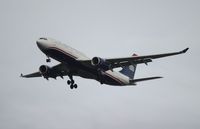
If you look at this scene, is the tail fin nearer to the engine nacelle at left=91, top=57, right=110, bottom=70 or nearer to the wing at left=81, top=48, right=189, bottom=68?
the wing at left=81, top=48, right=189, bottom=68

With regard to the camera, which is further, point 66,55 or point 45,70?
point 45,70

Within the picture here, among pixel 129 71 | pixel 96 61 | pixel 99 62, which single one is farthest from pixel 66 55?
pixel 129 71

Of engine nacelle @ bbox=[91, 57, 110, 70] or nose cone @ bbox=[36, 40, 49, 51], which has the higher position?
nose cone @ bbox=[36, 40, 49, 51]

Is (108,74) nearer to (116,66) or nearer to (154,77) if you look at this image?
(116,66)

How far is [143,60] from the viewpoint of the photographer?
5469 centimetres

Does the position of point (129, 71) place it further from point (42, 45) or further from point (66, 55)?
point (42, 45)

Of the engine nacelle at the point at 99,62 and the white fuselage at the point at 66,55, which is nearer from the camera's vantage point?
the white fuselage at the point at 66,55

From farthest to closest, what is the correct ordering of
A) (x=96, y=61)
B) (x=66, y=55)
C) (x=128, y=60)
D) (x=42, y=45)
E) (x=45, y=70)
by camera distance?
(x=45, y=70)
(x=128, y=60)
(x=96, y=61)
(x=66, y=55)
(x=42, y=45)

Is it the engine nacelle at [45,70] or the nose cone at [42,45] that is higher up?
the nose cone at [42,45]

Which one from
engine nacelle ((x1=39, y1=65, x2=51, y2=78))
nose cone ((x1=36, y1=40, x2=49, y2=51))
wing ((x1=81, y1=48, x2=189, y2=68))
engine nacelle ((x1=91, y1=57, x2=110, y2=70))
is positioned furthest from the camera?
engine nacelle ((x1=39, y1=65, x2=51, y2=78))

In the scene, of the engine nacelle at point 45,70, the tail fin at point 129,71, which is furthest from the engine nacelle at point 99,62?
the tail fin at point 129,71

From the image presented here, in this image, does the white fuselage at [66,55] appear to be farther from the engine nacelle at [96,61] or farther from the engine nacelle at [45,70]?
the engine nacelle at [45,70]

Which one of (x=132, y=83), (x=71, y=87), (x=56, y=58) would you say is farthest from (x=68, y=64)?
(x=132, y=83)

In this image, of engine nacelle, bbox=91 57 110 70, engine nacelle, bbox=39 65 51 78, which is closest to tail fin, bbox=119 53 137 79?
engine nacelle, bbox=39 65 51 78
